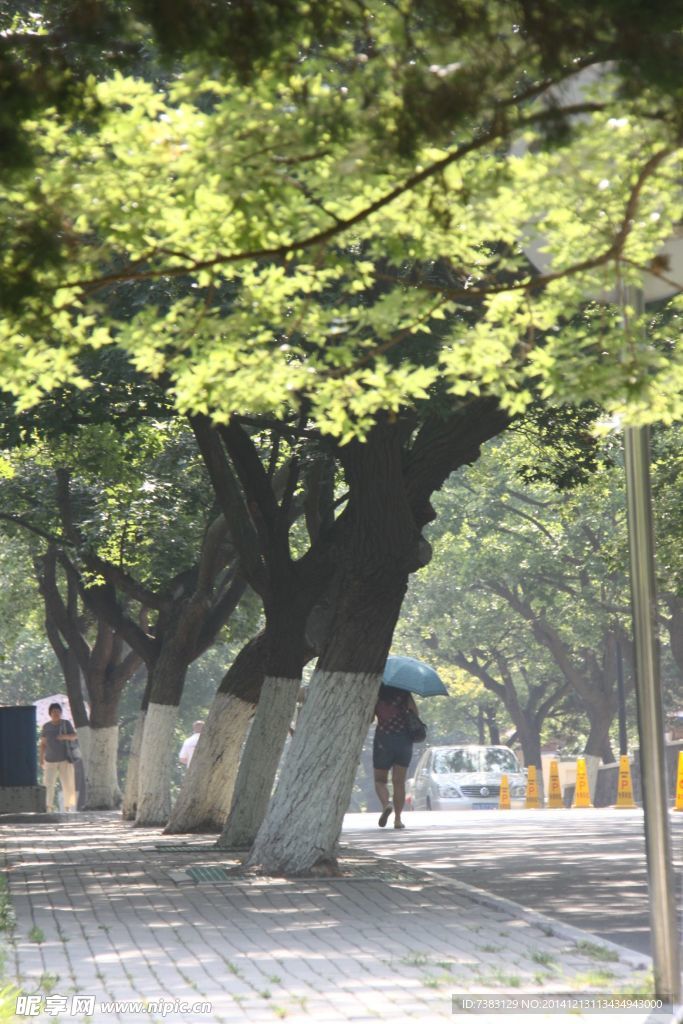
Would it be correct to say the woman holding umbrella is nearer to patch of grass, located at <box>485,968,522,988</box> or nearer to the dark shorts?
the dark shorts

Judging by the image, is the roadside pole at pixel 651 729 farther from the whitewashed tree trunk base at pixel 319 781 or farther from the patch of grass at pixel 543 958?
the whitewashed tree trunk base at pixel 319 781

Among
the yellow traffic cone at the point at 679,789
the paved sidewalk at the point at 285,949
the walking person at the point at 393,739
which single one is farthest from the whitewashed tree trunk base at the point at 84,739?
the paved sidewalk at the point at 285,949

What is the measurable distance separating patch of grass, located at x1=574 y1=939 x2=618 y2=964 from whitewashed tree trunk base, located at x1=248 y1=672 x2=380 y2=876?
13.4ft

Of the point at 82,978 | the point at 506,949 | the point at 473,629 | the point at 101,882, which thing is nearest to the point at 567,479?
the point at 101,882

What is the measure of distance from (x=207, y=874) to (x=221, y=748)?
16.3 ft

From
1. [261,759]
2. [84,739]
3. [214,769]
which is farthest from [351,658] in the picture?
[84,739]

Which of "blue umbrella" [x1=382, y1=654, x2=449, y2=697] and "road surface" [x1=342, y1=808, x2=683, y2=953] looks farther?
"blue umbrella" [x1=382, y1=654, x2=449, y2=697]

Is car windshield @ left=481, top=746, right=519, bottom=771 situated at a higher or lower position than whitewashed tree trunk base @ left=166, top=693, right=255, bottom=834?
higher

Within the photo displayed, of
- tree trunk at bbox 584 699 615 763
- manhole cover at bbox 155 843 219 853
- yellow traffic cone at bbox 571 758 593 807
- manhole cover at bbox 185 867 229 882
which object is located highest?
tree trunk at bbox 584 699 615 763

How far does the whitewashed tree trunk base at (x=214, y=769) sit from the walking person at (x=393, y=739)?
1.69 meters

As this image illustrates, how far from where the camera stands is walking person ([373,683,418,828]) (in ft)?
62.5

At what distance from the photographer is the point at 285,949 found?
8.82 metres

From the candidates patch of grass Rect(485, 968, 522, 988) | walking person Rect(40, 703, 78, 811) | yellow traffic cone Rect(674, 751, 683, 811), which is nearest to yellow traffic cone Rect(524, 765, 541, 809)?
walking person Rect(40, 703, 78, 811)

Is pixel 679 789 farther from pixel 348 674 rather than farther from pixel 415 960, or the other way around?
pixel 415 960
